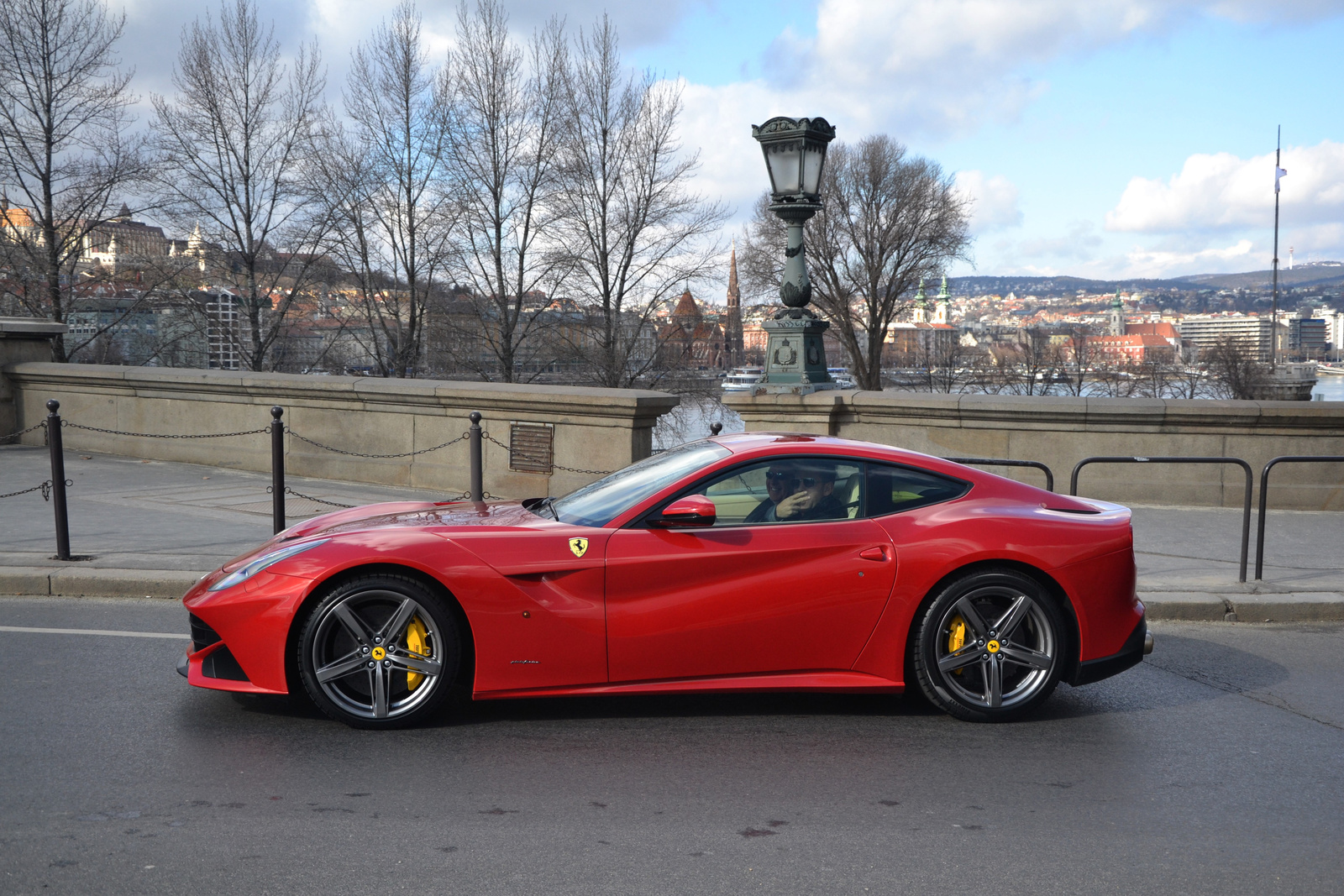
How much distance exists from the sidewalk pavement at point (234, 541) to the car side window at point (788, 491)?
128 inches

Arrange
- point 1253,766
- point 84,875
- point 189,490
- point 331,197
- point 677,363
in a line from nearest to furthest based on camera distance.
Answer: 1. point 84,875
2. point 1253,766
3. point 189,490
4. point 331,197
5. point 677,363

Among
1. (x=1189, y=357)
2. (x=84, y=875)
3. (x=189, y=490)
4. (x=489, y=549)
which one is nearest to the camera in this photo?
(x=84, y=875)

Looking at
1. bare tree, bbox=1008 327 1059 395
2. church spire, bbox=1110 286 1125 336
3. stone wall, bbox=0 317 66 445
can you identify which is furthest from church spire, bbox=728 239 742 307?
church spire, bbox=1110 286 1125 336

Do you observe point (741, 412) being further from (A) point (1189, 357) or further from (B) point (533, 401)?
(A) point (1189, 357)

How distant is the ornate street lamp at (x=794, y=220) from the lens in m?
12.2

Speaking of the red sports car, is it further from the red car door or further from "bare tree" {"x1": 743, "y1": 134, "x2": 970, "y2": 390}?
"bare tree" {"x1": 743, "y1": 134, "x2": 970, "y2": 390}

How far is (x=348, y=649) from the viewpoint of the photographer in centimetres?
464

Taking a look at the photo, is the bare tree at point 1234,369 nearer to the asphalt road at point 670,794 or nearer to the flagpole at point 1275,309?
the flagpole at point 1275,309

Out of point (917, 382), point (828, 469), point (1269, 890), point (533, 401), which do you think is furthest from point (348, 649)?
point (917, 382)

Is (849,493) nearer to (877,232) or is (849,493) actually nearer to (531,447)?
(531,447)

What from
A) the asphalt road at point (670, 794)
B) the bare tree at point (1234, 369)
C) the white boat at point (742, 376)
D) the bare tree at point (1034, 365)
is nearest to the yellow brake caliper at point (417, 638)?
the asphalt road at point (670, 794)

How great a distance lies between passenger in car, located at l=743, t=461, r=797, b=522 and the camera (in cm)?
491

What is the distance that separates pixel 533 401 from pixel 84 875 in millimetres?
8777

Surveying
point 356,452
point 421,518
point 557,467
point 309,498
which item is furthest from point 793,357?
Answer: point 421,518
